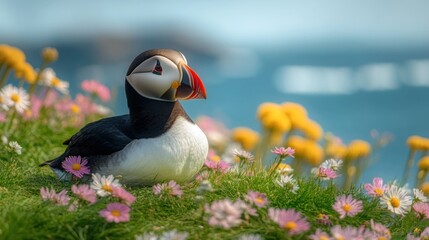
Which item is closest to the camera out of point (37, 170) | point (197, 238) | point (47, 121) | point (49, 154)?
point (197, 238)

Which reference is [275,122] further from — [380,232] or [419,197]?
[380,232]

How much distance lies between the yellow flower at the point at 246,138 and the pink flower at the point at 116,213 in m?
3.73

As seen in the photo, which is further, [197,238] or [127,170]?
[127,170]

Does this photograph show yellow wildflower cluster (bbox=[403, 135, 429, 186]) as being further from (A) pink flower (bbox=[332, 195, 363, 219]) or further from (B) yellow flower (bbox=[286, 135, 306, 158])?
(A) pink flower (bbox=[332, 195, 363, 219])

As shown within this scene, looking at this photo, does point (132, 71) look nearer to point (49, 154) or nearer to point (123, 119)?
point (123, 119)

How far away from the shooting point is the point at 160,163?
3.75 metres

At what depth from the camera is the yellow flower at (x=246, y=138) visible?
6895mm

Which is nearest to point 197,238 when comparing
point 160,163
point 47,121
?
point 160,163

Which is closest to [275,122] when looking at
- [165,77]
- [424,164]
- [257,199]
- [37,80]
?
[424,164]

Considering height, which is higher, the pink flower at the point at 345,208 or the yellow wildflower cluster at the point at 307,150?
the yellow wildflower cluster at the point at 307,150

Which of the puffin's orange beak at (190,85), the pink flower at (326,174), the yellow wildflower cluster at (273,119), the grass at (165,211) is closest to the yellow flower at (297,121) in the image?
the yellow wildflower cluster at (273,119)

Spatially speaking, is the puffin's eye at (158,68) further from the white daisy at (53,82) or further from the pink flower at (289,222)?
the white daisy at (53,82)

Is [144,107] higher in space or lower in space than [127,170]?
higher

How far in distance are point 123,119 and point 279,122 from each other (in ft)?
6.69
